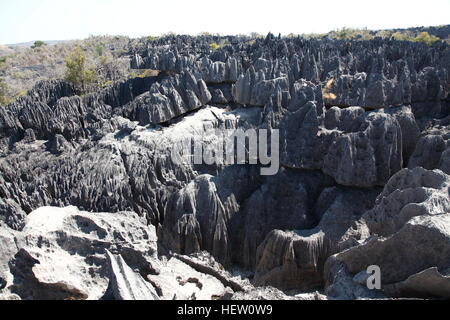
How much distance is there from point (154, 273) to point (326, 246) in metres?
7.28

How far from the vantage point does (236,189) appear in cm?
1830

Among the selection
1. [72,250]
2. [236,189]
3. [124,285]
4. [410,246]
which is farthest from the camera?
[236,189]

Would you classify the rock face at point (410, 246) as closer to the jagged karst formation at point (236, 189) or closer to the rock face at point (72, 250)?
the jagged karst formation at point (236, 189)

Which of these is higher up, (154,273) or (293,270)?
(154,273)

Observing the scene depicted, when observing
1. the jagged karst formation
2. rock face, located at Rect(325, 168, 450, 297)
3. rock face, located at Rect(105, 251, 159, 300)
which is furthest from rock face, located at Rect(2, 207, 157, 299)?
rock face, located at Rect(325, 168, 450, 297)

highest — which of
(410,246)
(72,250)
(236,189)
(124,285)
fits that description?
(410,246)

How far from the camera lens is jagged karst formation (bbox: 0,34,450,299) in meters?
8.48

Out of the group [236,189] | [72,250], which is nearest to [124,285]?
[72,250]

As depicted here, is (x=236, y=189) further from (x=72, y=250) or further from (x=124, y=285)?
(x=124, y=285)

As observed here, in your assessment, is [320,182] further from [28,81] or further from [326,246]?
[28,81]

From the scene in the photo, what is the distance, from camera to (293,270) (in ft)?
46.6

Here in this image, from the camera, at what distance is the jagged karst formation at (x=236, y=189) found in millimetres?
8484

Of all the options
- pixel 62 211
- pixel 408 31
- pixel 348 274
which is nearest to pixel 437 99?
pixel 348 274

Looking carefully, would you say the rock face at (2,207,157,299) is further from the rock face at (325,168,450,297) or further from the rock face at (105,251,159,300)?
the rock face at (325,168,450,297)
